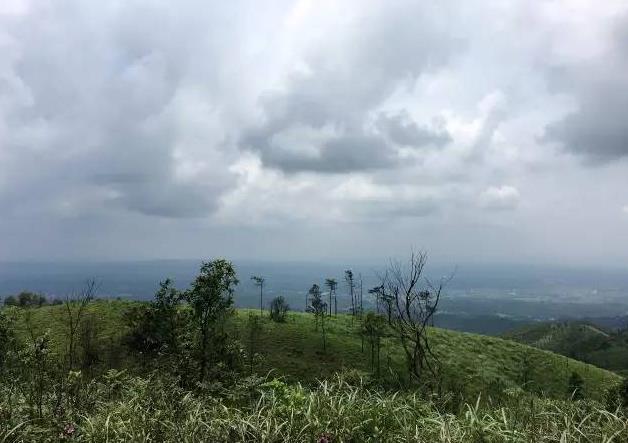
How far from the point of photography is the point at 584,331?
161 meters

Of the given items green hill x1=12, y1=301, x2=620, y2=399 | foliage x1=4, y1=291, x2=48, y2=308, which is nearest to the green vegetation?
green hill x1=12, y1=301, x2=620, y2=399

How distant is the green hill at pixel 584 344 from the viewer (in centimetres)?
12476

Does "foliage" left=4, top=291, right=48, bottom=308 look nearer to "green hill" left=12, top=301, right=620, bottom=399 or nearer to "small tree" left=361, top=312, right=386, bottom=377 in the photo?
"green hill" left=12, top=301, right=620, bottom=399

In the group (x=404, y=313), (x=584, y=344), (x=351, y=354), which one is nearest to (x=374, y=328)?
(x=351, y=354)

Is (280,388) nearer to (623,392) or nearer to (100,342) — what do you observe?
(623,392)

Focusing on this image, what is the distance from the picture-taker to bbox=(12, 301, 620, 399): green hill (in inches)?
2084

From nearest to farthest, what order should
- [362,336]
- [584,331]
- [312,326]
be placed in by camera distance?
[362,336] < [312,326] < [584,331]

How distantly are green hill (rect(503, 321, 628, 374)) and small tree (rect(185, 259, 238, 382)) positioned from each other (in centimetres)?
10636

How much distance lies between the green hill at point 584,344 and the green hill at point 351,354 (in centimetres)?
5637

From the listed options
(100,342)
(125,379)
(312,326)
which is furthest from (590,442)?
(312,326)

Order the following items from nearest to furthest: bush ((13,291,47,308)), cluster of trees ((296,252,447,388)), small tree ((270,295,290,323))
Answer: cluster of trees ((296,252,447,388))
small tree ((270,295,290,323))
bush ((13,291,47,308))

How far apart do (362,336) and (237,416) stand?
54062 mm

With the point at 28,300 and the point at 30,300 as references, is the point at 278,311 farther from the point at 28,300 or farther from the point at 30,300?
the point at 28,300

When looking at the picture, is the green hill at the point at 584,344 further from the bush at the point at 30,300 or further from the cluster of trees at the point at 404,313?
the bush at the point at 30,300
